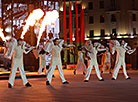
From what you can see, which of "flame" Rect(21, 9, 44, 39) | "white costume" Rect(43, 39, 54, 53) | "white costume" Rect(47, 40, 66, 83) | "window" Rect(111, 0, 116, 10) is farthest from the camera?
"window" Rect(111, 0, 116, 10)

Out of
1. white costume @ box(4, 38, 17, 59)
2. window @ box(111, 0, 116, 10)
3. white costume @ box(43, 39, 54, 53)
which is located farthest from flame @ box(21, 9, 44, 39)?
window @ box(111, 0, 116, 10)

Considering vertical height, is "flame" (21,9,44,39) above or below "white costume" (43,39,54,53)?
above

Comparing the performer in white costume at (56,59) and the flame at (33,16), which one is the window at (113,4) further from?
the performer in white costume at (56,59)

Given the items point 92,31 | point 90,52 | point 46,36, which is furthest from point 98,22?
point 90,52

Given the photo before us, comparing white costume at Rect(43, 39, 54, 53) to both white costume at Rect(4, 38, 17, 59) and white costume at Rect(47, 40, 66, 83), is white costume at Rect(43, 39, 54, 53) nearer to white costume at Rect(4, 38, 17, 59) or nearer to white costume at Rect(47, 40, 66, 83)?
white costume at Rect(47, 40, 66, 83)

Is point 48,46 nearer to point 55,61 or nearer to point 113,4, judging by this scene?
point 55,61

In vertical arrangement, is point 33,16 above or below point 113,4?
below

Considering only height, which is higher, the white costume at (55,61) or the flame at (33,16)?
the flame at (33,16)

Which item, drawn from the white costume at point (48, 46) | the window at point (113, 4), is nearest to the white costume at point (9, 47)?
the white costume at point (48, 46)

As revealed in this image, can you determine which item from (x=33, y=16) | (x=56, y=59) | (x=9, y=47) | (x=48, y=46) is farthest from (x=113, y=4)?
(x=9, y=47)

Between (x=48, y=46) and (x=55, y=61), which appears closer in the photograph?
(x=48, y=46)

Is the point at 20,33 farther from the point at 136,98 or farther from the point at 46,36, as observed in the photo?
the point at 136,98

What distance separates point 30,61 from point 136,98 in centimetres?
1882

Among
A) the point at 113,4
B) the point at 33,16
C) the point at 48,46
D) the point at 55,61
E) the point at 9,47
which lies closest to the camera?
the point at 9,47
